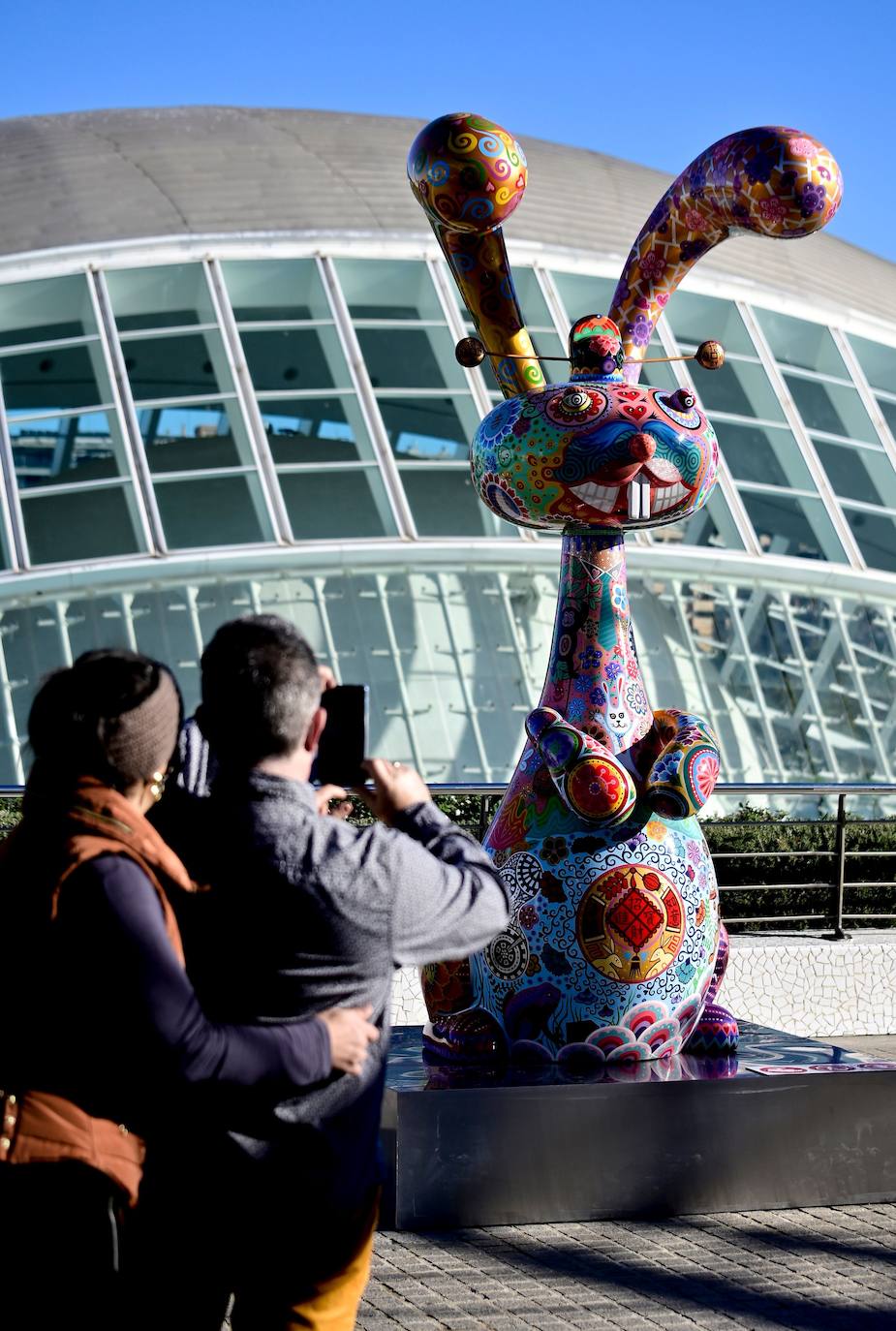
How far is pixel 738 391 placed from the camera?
55.8 feet

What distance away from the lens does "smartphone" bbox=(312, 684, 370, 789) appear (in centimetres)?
255

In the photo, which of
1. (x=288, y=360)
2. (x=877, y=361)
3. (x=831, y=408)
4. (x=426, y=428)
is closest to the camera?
(x=288, y=360)

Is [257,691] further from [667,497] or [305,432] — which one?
[305,432]

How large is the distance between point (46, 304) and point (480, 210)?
1070 centimetres

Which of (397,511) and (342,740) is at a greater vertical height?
(397,511)

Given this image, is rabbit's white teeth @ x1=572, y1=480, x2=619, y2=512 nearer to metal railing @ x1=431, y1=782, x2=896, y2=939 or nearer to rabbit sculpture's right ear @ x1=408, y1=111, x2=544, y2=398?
rabbit sculpture's right ear @ x1=408, y1=111, x2=544, y2=398

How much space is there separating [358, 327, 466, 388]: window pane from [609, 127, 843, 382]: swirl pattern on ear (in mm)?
10300

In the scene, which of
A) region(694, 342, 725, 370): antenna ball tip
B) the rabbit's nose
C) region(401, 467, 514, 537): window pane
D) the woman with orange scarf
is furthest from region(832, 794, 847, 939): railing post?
region(401, 467, 514, 537): window pane

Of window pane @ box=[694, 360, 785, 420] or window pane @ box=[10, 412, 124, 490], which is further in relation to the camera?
window pane @ box=[10, 412, 124, 490]

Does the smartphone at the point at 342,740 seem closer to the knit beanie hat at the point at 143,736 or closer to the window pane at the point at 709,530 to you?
the knit beanie hat at the point at 143,736

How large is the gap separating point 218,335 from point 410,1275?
1188cm

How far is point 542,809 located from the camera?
15.7 ft

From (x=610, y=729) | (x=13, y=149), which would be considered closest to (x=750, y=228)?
(x=610, y=729)

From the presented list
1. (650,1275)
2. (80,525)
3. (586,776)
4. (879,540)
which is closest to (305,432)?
(80,525)
